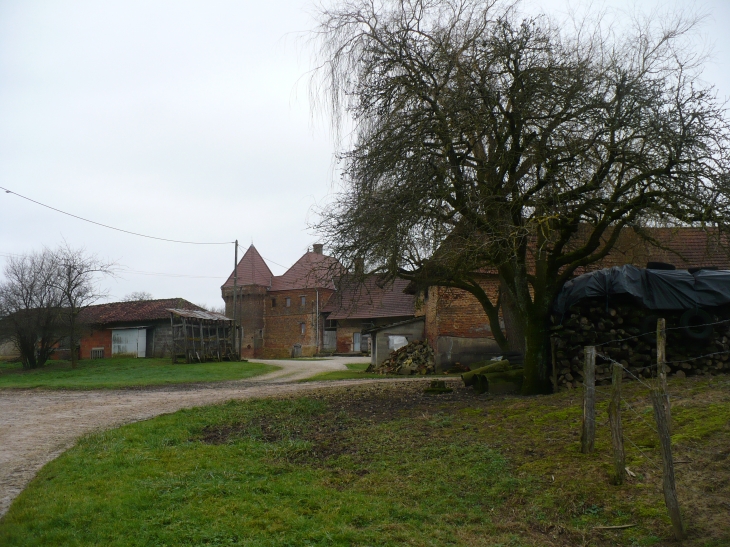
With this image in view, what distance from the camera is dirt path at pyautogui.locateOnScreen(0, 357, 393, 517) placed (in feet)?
29.6

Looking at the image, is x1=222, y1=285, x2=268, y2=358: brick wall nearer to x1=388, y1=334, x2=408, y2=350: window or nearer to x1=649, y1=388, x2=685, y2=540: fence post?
x1=388, y1=334, x2=408, y2=350: window

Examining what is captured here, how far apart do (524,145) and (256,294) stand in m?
53.6

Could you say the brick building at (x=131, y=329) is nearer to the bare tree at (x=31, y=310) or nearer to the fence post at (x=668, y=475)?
the bare tree at (x=31, y=310)

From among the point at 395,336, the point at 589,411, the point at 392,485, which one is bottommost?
the point at 392,485

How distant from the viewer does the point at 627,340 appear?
13531 millimetres

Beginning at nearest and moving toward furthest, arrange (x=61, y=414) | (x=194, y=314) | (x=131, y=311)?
(x=61, y=414), (x=194, y=314), (x=131, y=311)

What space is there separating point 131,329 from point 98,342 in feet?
12.0

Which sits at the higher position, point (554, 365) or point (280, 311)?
point (280, 311)

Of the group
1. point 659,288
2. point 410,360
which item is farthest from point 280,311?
point 659,288

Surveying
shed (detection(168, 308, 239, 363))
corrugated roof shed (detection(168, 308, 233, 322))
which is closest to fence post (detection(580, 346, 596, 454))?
shed (detection(168, 308, 239, 363))

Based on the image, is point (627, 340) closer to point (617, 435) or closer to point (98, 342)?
point (617, 435)

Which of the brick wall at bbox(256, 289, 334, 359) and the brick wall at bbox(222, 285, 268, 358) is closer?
the brick wall at bbox(256, 289, 334, 359)

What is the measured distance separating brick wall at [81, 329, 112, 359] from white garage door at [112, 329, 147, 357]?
52 centimetres

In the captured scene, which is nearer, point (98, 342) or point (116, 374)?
point (116, 374)
